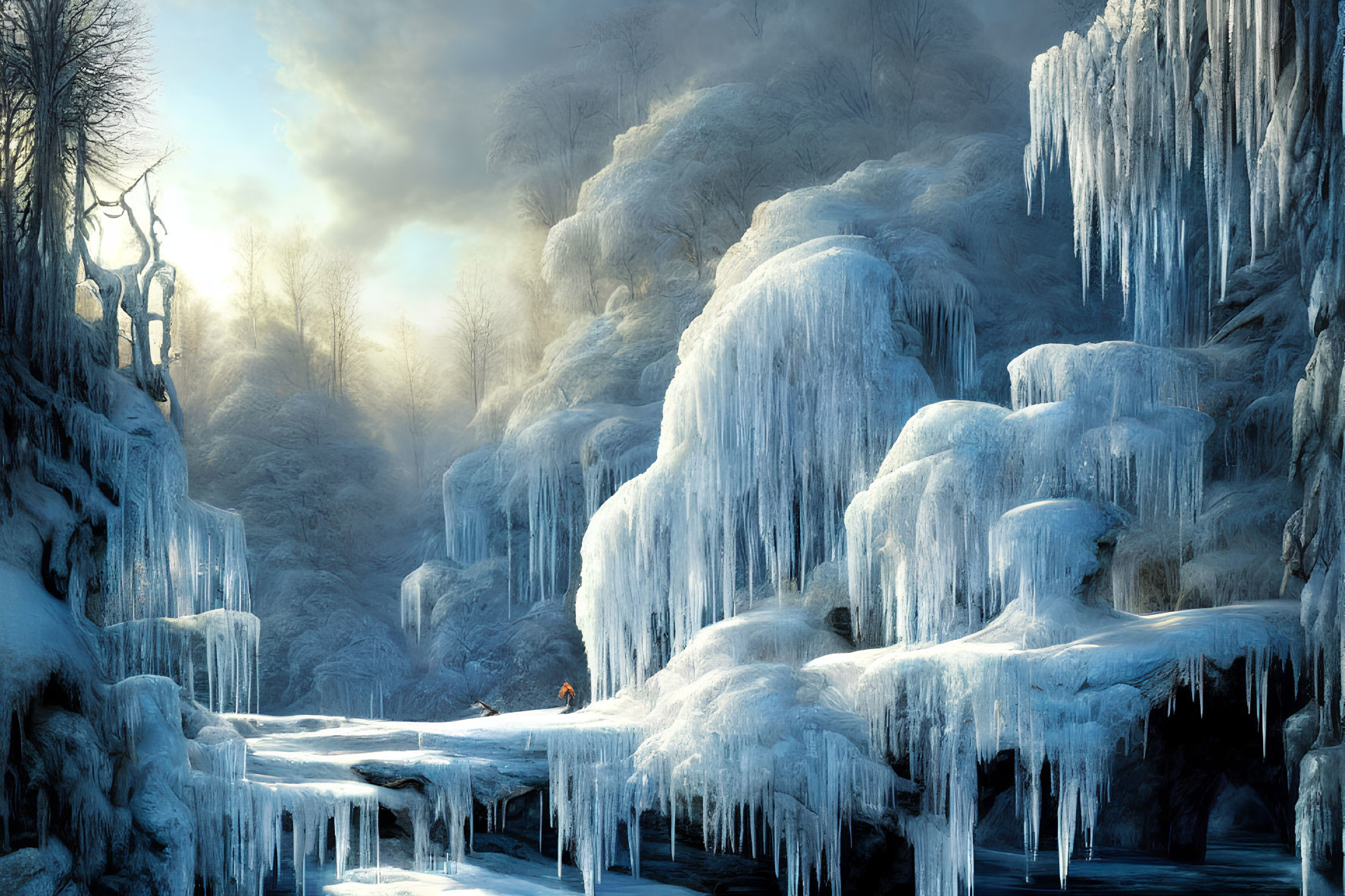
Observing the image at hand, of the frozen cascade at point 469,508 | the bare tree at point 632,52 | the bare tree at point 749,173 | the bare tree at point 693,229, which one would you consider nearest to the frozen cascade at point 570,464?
the frozen cascade at point 469,508

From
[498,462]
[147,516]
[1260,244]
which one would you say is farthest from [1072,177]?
[498,462]

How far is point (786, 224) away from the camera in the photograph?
782 inches

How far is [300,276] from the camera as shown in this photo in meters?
38.2

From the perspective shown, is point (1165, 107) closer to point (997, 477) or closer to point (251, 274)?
point (997, 477)

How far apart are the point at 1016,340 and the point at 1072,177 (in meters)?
6.05

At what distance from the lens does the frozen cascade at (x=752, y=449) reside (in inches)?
626

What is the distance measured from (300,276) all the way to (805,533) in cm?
2686

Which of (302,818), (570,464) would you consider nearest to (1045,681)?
(302,818)

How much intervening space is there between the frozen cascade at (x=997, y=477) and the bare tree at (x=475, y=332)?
2485cm

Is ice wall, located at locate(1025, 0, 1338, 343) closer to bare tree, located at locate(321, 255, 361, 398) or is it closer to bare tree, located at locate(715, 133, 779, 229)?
bare tree, located at locate(715, 133, 779, 229)

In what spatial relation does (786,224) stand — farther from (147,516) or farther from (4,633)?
(4,633)

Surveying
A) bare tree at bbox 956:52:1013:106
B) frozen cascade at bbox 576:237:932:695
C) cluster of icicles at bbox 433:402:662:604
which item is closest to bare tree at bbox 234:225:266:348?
cluster of icicles at bbox 433:402:662:604

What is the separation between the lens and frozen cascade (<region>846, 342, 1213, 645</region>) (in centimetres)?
1311

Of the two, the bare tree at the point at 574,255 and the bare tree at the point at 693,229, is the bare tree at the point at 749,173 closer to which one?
the bare tree at the point at 693,229
